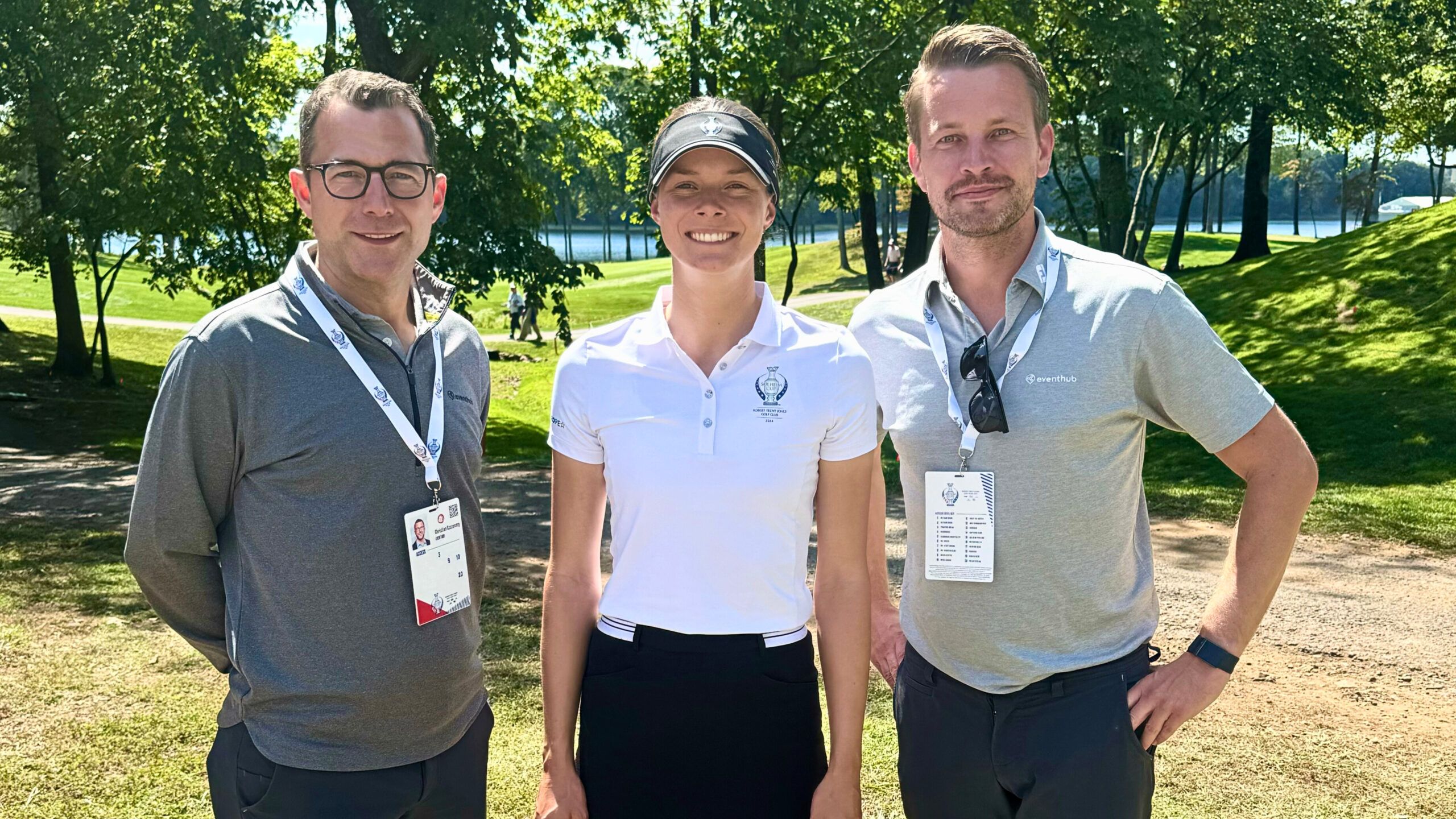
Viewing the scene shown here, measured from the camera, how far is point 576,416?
261 centimetres

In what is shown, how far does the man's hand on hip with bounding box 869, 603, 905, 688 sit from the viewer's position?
3.20 meters

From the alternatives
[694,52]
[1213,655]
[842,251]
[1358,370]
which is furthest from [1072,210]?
[842,251]

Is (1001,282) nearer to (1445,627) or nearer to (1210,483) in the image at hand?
(1445,627)

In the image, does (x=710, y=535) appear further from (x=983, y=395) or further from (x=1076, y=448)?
(x=1076, y=448)

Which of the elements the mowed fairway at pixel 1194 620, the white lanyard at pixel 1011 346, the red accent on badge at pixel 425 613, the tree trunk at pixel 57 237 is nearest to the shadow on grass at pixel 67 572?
the mowed fairway at pixel 1194 620

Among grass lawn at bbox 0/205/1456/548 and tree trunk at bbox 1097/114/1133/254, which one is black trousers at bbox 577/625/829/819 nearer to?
grass lawn at bbox 0/205/1456/548

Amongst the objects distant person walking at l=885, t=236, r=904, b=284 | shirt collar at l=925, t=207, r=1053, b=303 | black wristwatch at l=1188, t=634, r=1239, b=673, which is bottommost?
distant person walking at l=885, t=236, r=904, b=284

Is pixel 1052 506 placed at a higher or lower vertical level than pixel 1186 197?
lower

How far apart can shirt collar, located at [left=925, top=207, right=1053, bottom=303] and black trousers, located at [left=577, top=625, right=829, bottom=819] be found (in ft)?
3.53

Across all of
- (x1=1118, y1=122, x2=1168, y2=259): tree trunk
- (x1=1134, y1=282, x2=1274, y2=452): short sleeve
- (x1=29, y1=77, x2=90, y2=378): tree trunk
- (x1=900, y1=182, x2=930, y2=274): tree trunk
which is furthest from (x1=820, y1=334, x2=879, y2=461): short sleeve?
(x1=900, y1=182, x2=930, y2=274): tree trunk

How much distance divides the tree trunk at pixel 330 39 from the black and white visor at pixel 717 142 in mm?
14706

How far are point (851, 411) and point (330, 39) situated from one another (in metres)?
16.0

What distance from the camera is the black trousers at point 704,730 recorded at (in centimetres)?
249

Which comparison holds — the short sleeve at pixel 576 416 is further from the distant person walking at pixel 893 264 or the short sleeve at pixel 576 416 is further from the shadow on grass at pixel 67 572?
the distant person walking at pixel 893 264
